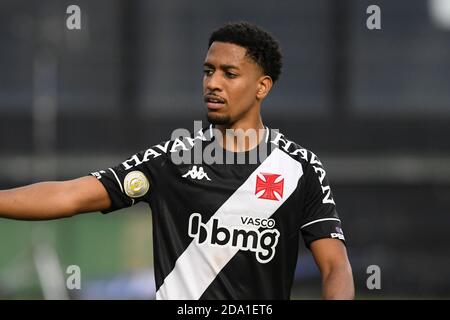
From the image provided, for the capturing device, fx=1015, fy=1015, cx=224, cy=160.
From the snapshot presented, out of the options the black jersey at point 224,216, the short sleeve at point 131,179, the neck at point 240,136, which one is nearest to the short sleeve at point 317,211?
the black jersey at point 224,216

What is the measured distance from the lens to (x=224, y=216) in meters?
5.35

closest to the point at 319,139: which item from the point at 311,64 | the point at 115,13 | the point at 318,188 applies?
the point at 311,64

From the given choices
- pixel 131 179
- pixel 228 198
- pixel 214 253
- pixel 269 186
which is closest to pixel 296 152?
pixel 269 186

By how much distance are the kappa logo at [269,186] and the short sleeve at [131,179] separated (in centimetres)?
53

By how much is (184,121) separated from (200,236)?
54.5ft

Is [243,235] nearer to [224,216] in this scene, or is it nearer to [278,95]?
[224,216]

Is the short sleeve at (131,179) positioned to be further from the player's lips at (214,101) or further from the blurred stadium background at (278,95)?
the blurred stadium background at (278,95)

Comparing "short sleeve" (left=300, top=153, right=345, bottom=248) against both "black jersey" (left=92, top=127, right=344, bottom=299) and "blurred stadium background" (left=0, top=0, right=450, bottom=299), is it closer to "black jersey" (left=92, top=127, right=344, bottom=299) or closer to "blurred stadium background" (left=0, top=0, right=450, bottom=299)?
"black jersey" (left=92, top=127, right=344, bottom=299)

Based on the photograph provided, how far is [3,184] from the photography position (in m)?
21.2

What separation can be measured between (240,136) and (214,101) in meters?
0.28

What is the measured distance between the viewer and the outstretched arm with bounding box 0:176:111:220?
16.6ft

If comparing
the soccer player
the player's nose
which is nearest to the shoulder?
the soccer player

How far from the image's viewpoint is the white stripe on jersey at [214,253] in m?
5.26

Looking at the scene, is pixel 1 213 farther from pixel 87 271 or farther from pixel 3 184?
pixel 3 184
